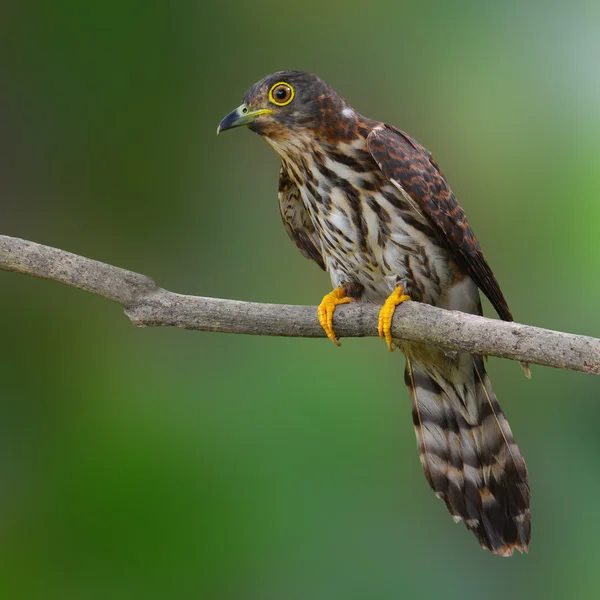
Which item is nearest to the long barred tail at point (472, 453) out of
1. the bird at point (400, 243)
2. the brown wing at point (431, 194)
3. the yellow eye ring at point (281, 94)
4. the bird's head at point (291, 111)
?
the bird at point (400, 243)

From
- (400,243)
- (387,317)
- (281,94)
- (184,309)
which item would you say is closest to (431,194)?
(400,243)

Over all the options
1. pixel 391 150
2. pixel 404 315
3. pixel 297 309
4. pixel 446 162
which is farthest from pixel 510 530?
pixel 446 162

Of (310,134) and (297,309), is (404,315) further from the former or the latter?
(310,134)

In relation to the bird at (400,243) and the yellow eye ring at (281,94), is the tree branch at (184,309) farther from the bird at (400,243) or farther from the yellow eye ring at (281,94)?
the yellow eye ring at (281,94)

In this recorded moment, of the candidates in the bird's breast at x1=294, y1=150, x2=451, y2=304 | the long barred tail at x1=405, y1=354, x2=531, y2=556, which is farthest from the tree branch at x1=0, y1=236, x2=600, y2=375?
the long barred tail at x1=405, y1=354, x2=531, y2=556

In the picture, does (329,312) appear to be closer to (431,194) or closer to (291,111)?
(431,194)

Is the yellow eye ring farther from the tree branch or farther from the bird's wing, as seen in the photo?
the tree branch
